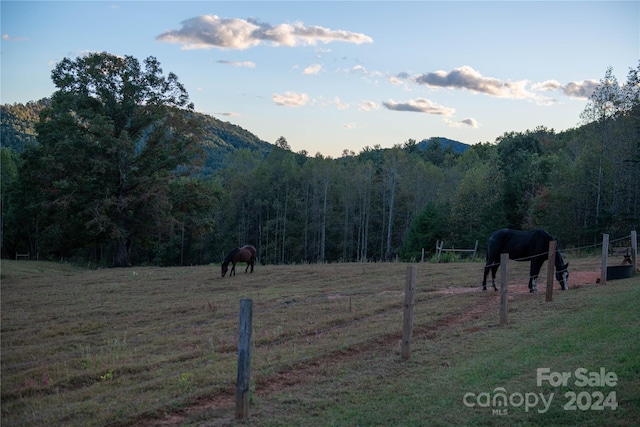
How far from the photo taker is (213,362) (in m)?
8.85

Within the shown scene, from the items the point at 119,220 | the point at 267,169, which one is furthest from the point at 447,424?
the point at 267,169

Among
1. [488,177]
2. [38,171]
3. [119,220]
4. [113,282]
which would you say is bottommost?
[113,282]

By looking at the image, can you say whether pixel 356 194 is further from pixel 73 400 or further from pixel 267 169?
pixel 73 400

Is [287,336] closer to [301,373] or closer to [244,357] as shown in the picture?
[301,373]

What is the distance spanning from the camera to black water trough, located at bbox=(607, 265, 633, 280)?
1675 cm

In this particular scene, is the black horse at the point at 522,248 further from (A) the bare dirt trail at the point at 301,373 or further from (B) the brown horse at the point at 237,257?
(B) the brown horse at the point at 237,257

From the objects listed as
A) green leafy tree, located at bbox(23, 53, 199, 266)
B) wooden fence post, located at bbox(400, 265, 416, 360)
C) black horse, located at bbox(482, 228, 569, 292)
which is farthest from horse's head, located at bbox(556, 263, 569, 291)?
green leafy tree, located at bbox(23, 53, 199, 266)

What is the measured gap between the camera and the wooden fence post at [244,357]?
5980mm

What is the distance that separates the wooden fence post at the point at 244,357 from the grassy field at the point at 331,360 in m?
0.19

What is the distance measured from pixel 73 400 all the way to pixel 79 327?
598cm

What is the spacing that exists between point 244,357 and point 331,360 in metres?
3.00

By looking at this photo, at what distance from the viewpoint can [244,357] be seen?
5984mm

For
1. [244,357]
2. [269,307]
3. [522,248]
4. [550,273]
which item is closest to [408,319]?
[244,357]

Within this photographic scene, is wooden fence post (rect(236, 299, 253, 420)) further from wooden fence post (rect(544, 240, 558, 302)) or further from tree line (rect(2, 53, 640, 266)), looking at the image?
tree line (rect(2, 53, 640, 266))
